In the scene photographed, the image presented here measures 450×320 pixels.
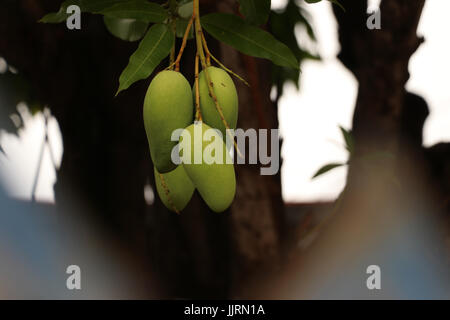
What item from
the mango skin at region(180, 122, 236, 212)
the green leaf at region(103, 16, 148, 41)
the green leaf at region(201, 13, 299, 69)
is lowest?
the mango skin at region(180, 122, 236, 212)

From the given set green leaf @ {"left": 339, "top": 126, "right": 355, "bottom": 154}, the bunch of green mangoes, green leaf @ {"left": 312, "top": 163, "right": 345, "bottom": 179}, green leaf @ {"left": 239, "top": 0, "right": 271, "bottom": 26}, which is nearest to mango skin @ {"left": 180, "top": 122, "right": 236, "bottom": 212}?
the bunch of green mangoes

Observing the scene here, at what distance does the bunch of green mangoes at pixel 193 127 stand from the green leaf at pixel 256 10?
7 cm

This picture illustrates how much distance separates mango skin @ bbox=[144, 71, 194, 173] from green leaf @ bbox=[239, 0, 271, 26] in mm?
85

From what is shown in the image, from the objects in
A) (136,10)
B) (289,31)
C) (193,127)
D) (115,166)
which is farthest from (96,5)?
(115,166)

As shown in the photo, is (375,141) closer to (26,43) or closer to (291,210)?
(26,43)

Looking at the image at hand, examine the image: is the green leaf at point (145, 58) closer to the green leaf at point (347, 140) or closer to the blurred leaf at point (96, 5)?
the blurred leaf at point (96, 5)

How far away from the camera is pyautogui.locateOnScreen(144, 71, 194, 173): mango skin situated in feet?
0.99

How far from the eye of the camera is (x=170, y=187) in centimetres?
34

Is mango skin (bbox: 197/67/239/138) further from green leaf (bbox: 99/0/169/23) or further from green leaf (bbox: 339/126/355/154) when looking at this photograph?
green leaf (bbox: 339/126/355/154)

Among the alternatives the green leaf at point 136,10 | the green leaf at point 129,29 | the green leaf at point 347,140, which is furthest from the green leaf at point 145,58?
the green leaf at point 347,140

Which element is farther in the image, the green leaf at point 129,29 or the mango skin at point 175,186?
the green leaf at point 129,29

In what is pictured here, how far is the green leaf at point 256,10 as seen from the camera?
1.19 ft

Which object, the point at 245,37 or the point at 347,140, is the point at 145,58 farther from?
the point at 347,140

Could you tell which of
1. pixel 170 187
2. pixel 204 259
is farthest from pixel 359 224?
pixel 170 187
